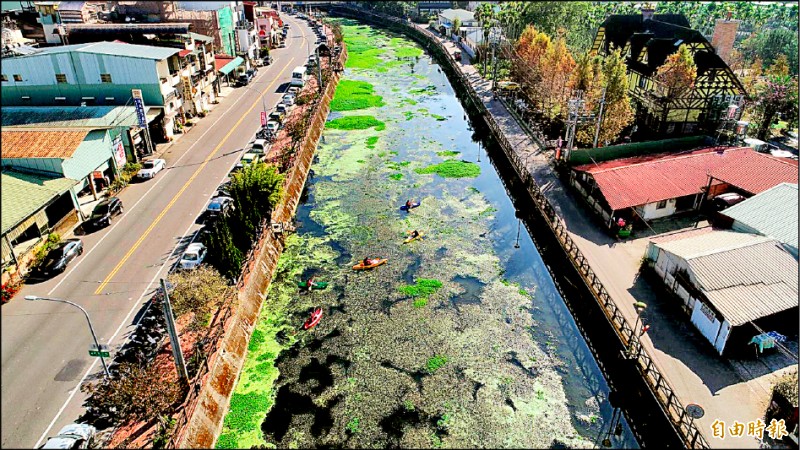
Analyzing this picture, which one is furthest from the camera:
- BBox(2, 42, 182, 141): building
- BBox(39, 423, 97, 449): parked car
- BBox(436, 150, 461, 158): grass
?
BBox(436, 150, 461, 158): grass

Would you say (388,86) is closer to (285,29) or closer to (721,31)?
(721,31)

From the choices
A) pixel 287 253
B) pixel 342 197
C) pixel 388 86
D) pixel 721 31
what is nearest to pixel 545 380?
pixel 287 253

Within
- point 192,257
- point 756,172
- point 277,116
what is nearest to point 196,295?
point 192,257

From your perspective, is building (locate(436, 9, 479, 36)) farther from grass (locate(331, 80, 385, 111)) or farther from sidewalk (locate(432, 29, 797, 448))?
sidewalk (locate(432, 29, 797, 448))

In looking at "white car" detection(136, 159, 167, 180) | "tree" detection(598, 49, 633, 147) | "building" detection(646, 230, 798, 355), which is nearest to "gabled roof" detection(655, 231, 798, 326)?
"building" detection(646, 230, 798, 355)

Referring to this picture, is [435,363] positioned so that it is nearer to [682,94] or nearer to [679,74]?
[679,74]

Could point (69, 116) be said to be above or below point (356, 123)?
above
